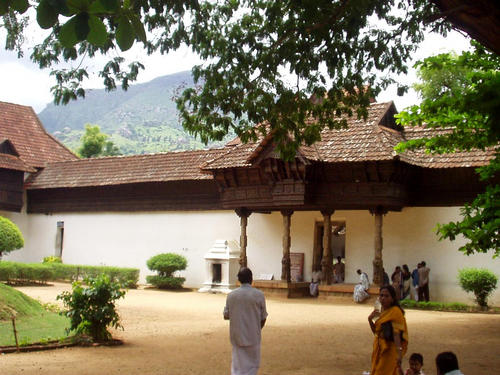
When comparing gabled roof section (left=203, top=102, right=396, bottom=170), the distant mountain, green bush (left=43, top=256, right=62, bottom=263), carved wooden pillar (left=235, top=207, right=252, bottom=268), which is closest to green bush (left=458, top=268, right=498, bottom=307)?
gabled roof section (left=203, top=102, right=396, bottom=170)

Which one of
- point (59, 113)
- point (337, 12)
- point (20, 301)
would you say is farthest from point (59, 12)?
point (59, 113)

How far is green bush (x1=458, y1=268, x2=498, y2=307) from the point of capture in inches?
698

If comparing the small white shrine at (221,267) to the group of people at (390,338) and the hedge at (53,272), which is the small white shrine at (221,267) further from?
the group of people at (390,338)

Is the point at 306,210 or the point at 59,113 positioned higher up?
the point at 59,113

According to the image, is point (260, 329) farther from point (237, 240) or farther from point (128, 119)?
point (128, 119)

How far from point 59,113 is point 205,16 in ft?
591

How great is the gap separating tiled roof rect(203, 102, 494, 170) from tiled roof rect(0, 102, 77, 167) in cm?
1326

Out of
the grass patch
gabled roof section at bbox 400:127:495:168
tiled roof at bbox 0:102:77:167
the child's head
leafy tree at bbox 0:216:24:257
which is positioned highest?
tiled roof at bbox 0:102:77:167

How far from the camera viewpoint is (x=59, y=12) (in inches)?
120

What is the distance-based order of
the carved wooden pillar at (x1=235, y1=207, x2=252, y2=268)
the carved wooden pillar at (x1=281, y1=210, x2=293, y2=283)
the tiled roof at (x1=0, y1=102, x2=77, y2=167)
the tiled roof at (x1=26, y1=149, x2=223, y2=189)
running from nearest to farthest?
the carved wooden pillar at (x1=281, y1=210, x2=293, y2=283)
the carved wooden pillar at (x1=235, y1=207, x2=252, y2=268)
the tiled roof at (x1=26, y1=149, x2=223, y2=189)
the tiled roof at (x1=0, y1=102, x2=77, y2=167)

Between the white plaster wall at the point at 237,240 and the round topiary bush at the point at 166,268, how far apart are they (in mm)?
1067

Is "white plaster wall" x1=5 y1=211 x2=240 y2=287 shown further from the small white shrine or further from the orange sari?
the orange sari

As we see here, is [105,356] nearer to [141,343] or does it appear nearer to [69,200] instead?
[141,343]

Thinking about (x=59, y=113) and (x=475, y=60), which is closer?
(x=475, y=60)
